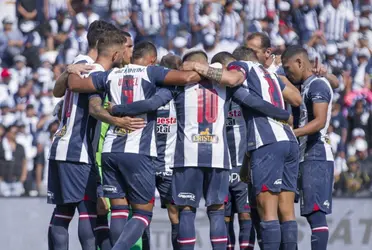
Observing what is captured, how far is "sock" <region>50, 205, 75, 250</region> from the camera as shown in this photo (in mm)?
10391

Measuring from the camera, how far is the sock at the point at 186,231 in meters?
10.1

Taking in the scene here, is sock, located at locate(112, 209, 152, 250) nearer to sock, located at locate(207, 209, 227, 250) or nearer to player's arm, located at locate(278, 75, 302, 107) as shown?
sock, located at locate(207, 209, 227, 250)

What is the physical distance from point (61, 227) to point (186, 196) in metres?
1.33

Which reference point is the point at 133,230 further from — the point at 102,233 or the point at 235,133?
the point at 235,133

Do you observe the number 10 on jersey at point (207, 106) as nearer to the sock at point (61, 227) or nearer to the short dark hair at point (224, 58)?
the short dark hair at point (224, 58)

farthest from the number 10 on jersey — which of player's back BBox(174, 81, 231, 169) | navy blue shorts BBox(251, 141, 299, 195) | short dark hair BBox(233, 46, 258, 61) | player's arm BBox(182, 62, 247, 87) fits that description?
short dark hair BBox(233, 46, 258, 61)

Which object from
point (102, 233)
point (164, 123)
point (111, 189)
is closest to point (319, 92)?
point (164, 123)

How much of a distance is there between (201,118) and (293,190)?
47.2 inches

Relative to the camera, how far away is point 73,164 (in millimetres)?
10414

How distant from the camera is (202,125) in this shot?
1023cm

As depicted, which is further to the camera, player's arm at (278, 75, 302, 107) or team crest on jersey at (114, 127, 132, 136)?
player's arm at (278, 75, 302, 107)

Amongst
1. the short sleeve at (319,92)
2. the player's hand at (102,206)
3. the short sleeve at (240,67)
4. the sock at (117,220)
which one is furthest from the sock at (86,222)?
the short sleeve at (319,92)

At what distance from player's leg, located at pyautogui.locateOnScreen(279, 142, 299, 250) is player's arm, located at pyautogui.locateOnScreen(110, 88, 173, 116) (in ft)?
4.50

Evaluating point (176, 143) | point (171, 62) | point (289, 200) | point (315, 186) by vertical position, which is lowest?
point (289, 200)
